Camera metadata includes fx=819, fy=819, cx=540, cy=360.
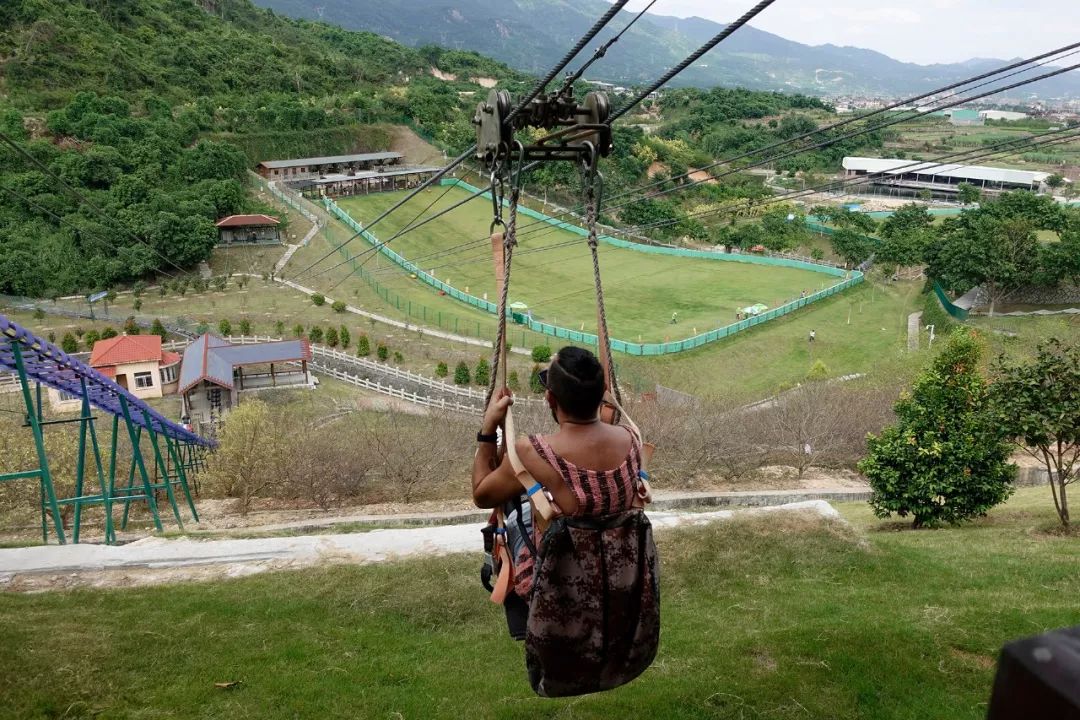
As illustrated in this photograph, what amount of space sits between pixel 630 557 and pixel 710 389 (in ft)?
97.7

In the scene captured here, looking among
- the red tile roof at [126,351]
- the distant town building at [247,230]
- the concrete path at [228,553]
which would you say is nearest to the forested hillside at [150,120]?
the distant town building at [247,230]

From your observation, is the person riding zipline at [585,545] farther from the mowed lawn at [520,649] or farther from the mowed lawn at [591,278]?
the mowed lawn at [591,278]

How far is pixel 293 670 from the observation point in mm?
5910

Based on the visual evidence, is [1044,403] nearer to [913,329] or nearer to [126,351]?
[126,351]

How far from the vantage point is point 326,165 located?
60.7 metres

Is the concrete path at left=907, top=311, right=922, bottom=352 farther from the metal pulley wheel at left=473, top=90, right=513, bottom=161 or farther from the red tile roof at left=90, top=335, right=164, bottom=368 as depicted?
the metal pulley wheel at left=473, top=90, right=513, bottom=161

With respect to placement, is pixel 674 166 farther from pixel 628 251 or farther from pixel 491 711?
pixel 491 711

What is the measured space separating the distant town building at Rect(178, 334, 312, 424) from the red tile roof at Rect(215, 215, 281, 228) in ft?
56.9

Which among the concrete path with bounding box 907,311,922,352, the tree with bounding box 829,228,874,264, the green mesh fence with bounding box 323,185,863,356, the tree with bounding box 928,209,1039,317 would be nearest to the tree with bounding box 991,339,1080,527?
the green mesh fence with bounding box 323,185,863,356

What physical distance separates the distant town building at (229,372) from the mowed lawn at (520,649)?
67.0 feet

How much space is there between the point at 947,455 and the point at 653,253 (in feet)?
135

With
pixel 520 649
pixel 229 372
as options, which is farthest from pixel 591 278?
pixel 520 649

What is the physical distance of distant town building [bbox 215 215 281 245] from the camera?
45.1 m

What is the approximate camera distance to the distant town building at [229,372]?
2739 centimetres
